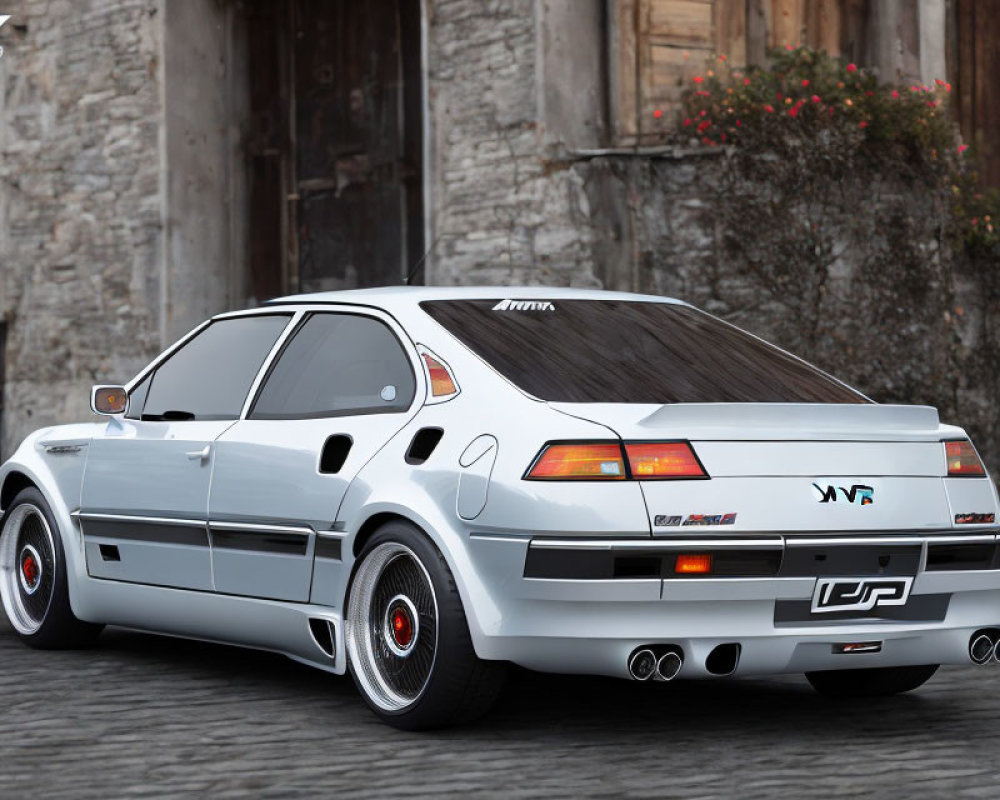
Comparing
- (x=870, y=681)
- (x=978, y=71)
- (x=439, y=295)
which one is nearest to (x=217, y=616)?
(x=439, y=295)

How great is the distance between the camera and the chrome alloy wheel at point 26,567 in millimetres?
7789

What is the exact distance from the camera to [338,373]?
254 inches

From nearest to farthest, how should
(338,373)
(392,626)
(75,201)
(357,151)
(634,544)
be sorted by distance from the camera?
(634,544)
(392,626)
(338,373)
(357,151)
(75,201)

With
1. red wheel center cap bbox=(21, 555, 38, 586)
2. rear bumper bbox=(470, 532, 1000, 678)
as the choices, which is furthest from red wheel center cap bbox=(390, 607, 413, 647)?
red wheel center cap bbox=(21, 555, 38, 586)

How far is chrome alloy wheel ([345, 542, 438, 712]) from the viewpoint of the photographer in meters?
5.67

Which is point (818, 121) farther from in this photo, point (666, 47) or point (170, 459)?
point (170, 459)

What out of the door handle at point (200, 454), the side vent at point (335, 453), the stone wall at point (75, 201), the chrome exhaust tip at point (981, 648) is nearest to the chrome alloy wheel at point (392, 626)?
the side vent at point (335, 453)

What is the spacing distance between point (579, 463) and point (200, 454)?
1.92 m

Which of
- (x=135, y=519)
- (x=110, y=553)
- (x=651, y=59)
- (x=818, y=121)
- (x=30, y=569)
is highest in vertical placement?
(x=651, y=59)

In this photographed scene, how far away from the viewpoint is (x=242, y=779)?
5.09 metres

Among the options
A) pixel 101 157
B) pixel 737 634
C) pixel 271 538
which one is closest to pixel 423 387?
pixel 271 538

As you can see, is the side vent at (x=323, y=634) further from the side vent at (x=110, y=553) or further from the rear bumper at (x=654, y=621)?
the side vent at (x=110, y=553)

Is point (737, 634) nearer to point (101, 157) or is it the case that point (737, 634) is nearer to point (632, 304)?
point (632, 304)

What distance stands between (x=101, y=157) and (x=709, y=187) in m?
6.60
